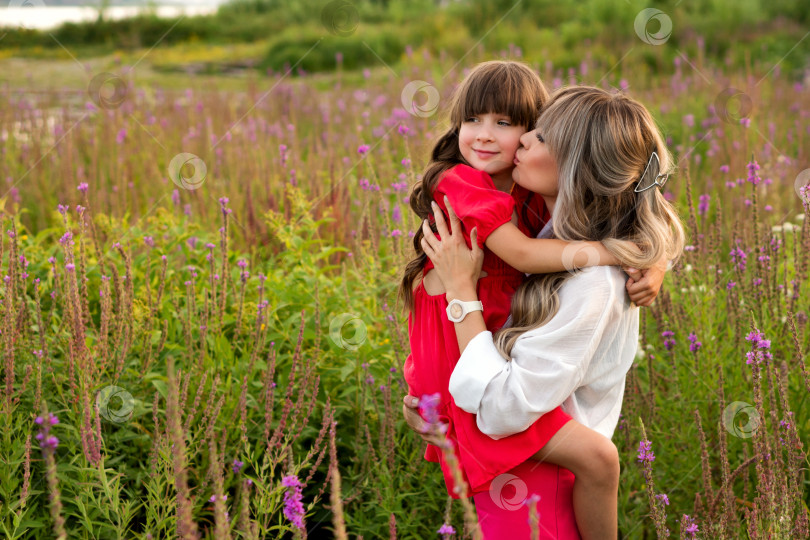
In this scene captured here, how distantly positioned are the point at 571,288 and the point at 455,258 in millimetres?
303

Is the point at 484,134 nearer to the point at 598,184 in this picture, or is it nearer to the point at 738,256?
the point at 598,184

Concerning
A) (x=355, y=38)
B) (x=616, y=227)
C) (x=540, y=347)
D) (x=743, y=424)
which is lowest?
(x=743, y=424)

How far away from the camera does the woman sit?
1.72 metres

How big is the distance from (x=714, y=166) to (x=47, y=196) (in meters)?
4.45

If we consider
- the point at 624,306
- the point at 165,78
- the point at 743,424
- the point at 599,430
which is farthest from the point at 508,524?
the point at 165,78

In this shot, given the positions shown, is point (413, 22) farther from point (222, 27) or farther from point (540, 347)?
point (540, 347)

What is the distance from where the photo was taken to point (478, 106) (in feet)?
6.86

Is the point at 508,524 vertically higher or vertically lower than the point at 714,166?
lower

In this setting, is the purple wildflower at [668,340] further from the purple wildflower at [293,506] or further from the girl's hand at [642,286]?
the purple wildflower at [293,506]

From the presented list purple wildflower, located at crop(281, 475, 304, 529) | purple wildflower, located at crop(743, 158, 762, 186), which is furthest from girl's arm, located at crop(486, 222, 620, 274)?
purple wildflower, located at crop(743, 158, 762, 186)

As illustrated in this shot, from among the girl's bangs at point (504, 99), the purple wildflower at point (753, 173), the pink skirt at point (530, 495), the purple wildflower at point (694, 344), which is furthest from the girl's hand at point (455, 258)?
the purple wildflower at point (753, 173)

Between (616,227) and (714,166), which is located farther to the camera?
(714,166)

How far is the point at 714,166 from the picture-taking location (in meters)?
5.34

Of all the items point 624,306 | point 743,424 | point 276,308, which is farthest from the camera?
point 276,308
